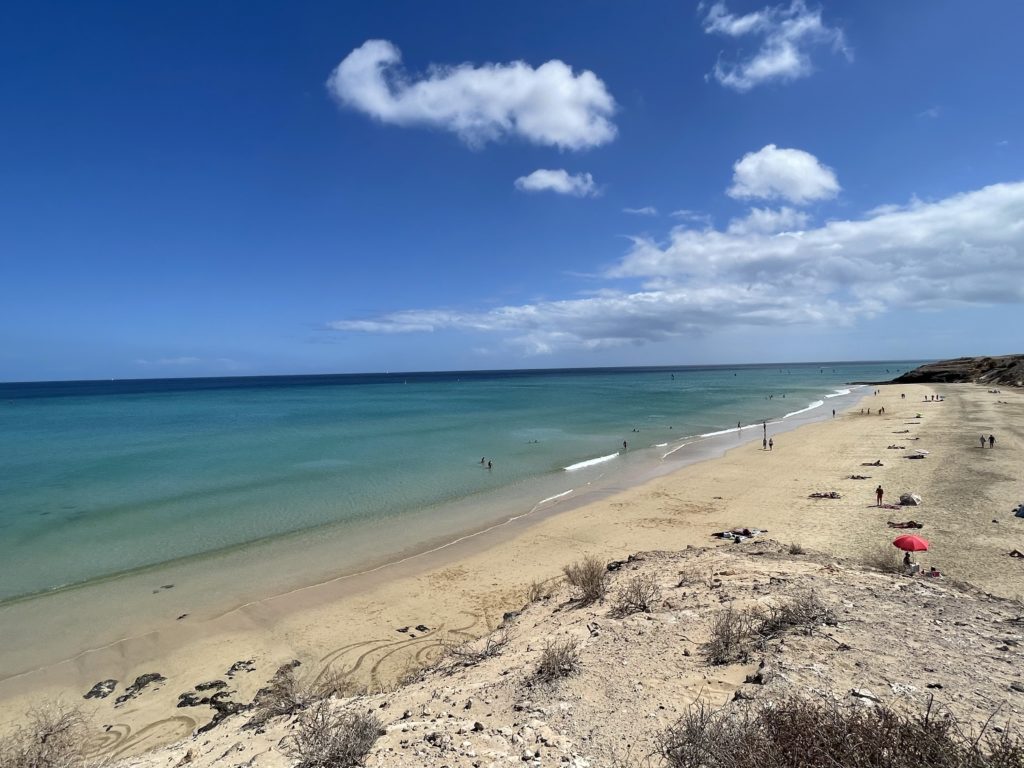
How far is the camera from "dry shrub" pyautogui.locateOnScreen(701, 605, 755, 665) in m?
6.75

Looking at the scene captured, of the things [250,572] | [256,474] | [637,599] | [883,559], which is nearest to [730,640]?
[637,599]

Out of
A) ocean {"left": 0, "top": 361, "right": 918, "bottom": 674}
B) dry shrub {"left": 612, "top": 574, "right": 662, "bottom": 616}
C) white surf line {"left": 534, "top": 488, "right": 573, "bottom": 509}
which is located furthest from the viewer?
white surf line {"left": 534, "top": 488, "right": 573, "bottom": 509}

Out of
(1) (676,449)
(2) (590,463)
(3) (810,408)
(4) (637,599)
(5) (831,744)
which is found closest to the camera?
(5) (831,744)

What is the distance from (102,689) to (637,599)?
10.3 metres

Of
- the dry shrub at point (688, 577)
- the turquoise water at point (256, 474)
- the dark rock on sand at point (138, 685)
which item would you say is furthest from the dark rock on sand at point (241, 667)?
the dry shrub at point (688, 577)

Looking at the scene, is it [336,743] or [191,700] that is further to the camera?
[191,700]

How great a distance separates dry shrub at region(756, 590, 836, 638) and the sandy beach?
5.12 meters

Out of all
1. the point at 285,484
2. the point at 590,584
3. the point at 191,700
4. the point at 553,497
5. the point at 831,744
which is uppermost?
Answer: the point at 831,744

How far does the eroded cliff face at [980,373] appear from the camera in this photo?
2778 inches

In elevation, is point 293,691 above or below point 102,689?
→ above

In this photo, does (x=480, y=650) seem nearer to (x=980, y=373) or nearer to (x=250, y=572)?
(x=250, y=572)

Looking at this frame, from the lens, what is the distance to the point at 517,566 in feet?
49.1

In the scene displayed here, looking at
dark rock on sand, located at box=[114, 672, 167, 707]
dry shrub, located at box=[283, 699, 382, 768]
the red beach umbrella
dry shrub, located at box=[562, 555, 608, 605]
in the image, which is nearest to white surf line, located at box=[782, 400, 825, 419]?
the red beach umbrella

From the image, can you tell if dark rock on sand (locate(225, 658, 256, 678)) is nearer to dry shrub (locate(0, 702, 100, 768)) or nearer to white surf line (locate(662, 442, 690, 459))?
dry shrub (locate(0, 702, 100, 768))
